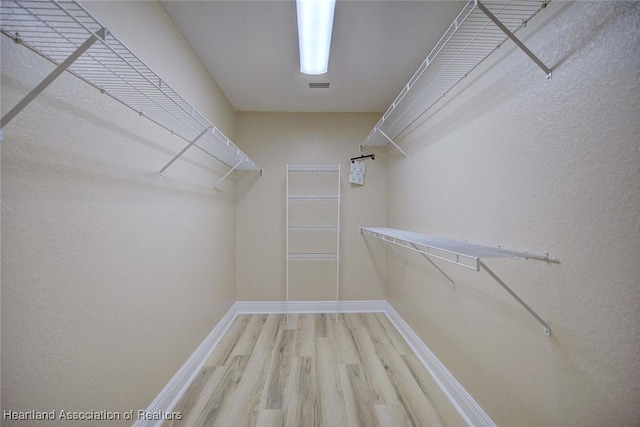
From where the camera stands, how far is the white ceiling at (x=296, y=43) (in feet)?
4.50

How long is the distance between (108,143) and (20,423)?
0.95 metres

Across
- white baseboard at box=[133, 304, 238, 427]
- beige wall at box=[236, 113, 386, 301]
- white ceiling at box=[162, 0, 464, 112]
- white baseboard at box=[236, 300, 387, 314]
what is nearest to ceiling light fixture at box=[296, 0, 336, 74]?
white ceiling at box=[162, 0, 464, 112]

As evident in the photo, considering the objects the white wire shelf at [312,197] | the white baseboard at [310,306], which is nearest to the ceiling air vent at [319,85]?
the white wire shelf at [312,197]

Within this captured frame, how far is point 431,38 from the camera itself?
5.23 ft

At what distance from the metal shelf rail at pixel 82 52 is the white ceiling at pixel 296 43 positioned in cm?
67

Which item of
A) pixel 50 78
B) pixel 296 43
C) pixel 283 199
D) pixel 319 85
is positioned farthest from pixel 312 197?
pixel 50 78

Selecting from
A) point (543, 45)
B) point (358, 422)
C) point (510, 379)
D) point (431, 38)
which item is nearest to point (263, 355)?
point (358, 422)

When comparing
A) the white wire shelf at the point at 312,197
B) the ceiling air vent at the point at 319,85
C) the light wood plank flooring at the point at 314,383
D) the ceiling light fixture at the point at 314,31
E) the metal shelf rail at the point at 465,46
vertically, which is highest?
the ceiling air vent at the point at 319,85

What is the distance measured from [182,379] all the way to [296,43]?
232cm

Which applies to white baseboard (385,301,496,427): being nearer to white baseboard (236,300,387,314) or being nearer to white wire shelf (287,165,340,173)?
white baseboard (236,300,387,314)

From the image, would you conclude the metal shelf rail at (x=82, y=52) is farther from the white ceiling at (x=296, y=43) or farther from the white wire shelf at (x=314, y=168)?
the white wire shelf at (x=314, y=168)

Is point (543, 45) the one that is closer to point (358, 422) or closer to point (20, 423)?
point (358, 422)

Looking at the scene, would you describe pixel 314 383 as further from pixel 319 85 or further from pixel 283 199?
pixel 319 85

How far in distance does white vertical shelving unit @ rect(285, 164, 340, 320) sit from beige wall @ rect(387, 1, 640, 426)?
1.52 m
